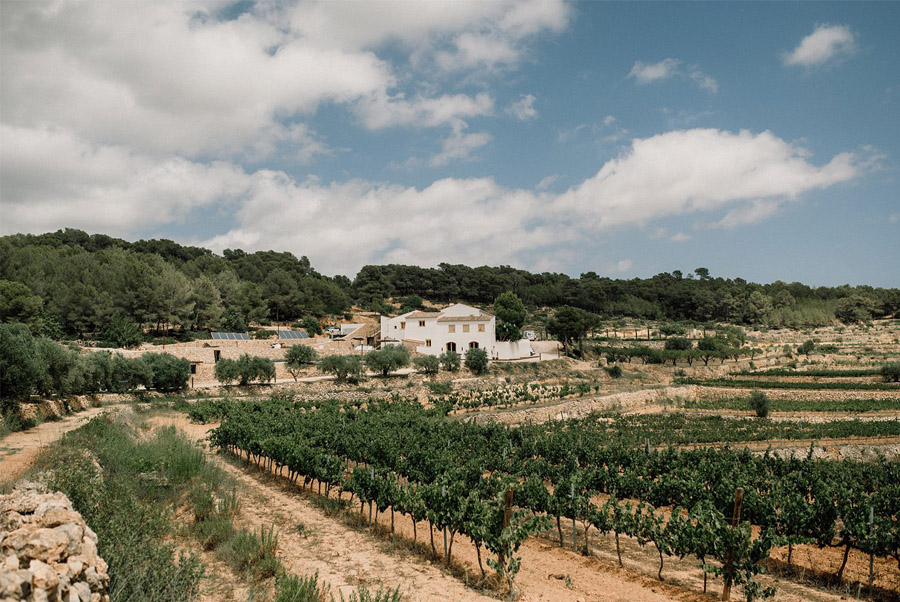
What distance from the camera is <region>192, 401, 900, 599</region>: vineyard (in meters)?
9.30

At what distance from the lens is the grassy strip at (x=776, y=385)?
1565 inches

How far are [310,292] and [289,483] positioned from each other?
2309 inches

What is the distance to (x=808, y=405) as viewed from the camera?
35000 millimetres

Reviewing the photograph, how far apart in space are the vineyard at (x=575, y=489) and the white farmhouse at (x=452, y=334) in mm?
26979

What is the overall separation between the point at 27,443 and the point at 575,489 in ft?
55.7

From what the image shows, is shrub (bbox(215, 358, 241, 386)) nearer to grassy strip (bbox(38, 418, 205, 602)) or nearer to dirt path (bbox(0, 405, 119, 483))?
dirt path (bbox(0, 405, 119, 483))

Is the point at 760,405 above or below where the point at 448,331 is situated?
below

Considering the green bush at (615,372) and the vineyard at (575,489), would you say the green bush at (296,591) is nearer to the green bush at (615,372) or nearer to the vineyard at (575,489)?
the vineyard at (575,489)

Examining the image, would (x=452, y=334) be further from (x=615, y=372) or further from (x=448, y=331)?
(x=615, y=372)

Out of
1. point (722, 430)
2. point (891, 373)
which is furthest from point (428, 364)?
point (891, 373)

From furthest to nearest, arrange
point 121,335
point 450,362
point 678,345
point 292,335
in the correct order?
point 678,345 < point 292,335 < point 450,362 < point 121,335

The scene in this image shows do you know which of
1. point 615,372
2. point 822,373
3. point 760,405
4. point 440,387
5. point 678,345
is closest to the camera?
point 760,405

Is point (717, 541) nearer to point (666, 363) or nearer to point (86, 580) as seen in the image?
point (86, 580)

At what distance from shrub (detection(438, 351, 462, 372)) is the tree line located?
43.1ft
